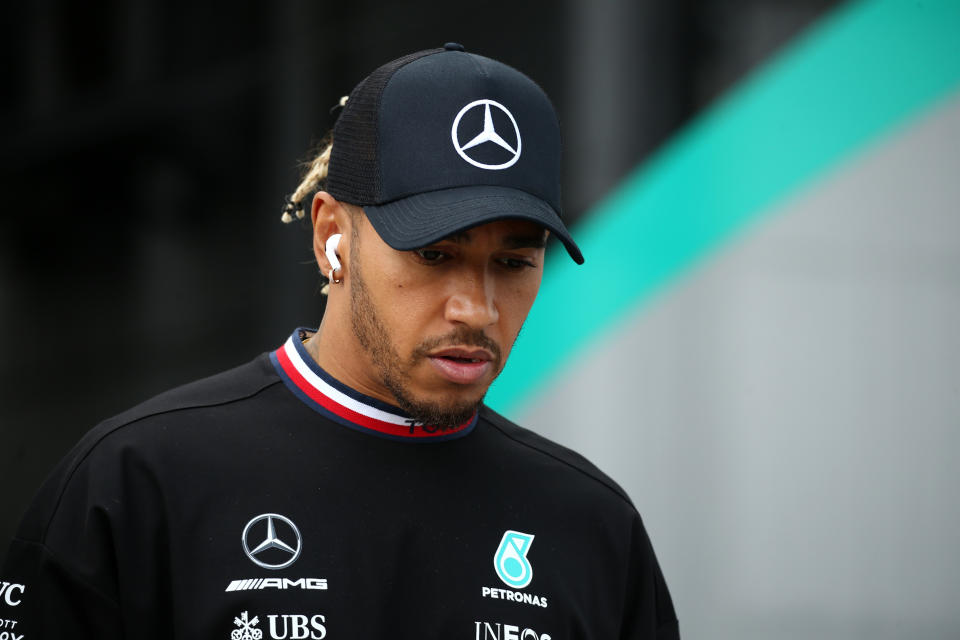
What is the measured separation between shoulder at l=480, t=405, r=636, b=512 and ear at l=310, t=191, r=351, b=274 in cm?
36

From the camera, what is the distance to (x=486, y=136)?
1.51m

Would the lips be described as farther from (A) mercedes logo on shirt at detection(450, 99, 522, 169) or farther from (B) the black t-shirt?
(A) mercedes logo on shirt at detection(450, 99, 522, 169)

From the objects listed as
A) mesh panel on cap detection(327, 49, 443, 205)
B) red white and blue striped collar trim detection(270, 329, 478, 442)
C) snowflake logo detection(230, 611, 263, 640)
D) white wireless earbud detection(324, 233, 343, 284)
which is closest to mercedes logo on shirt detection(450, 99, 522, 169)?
mesh panel on cap detection(327, 49, 443, 205)

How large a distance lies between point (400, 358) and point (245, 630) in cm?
40

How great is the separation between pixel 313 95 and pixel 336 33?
0.21 meters

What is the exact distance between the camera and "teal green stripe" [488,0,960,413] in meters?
3.02

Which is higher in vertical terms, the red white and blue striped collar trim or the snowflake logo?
the red white and blue striped collar trim

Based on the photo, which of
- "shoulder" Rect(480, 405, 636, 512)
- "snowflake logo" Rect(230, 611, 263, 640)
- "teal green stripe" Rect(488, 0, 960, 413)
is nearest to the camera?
"snowflake logo" Rect(230, 611, 263, 640)

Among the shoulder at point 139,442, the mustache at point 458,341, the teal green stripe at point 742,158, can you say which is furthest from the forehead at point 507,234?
the teal green stripe at point 742,158

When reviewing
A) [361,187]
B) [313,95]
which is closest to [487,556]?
[361,187]

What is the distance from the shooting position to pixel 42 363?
360 cm

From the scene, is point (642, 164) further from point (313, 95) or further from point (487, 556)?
point (487, 556)

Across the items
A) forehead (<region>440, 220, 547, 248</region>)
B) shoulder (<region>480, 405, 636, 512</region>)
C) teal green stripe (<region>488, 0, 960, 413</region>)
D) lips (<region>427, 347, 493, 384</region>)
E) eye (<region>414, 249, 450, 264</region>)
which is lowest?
shoulder (<region>480, 405, 636, 512</region>)

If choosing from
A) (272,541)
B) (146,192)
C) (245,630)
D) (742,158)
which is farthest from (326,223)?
(146,192)
